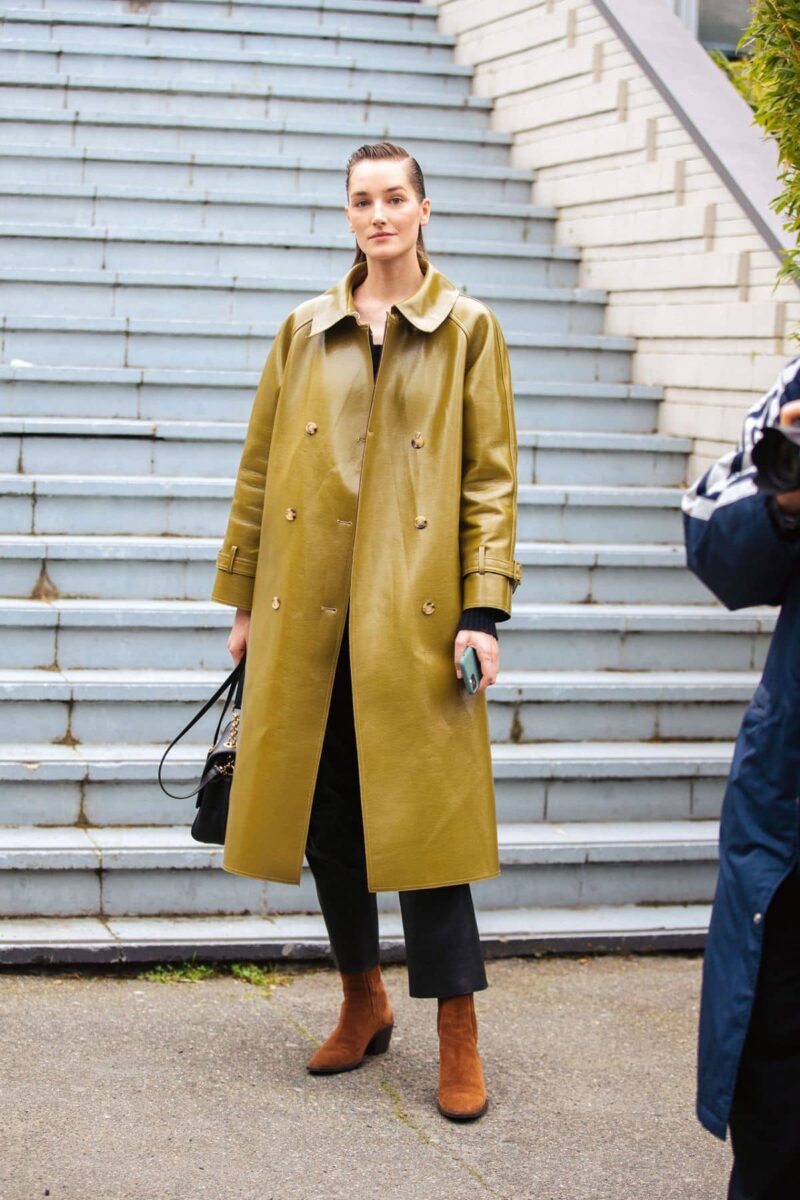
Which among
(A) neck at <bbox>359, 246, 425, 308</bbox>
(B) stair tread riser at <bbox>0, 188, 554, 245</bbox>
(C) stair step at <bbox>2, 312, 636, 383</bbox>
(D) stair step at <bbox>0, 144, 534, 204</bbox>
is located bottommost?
(C) stair step at <bbox>2, 312, 636, 383</bbox>

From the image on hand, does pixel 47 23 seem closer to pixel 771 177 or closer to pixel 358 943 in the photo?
pixel 771 177

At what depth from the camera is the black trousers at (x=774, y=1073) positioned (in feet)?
8.09

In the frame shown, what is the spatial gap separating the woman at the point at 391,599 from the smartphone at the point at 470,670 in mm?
25

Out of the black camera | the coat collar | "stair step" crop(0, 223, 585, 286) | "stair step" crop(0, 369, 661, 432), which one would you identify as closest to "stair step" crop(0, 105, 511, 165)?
"stair step" crop(0, 223, 585, 286)

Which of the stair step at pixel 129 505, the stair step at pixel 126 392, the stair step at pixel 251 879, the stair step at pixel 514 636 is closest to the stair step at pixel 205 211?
the stair step at pixel 126 392

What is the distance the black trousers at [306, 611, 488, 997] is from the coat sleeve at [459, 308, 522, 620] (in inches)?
13.3

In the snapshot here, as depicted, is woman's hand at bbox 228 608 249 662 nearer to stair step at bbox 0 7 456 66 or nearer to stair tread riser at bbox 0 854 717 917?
stair tread riser at bbox 0 854 717 917

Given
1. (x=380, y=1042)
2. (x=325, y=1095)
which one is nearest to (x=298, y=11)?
(x=380, y=1042)

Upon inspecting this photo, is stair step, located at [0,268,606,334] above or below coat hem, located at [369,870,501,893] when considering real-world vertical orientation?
above

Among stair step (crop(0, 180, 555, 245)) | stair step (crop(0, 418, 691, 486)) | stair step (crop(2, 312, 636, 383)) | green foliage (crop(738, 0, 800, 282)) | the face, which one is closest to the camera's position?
the face

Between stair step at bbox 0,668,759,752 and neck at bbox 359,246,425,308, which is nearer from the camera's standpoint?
neck at bbox 359,246,425,308

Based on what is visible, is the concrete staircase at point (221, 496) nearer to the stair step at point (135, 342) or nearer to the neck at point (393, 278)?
the stair step at point (135, 342)

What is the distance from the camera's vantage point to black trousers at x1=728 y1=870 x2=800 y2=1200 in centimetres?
247

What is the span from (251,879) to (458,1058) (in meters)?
1.19
